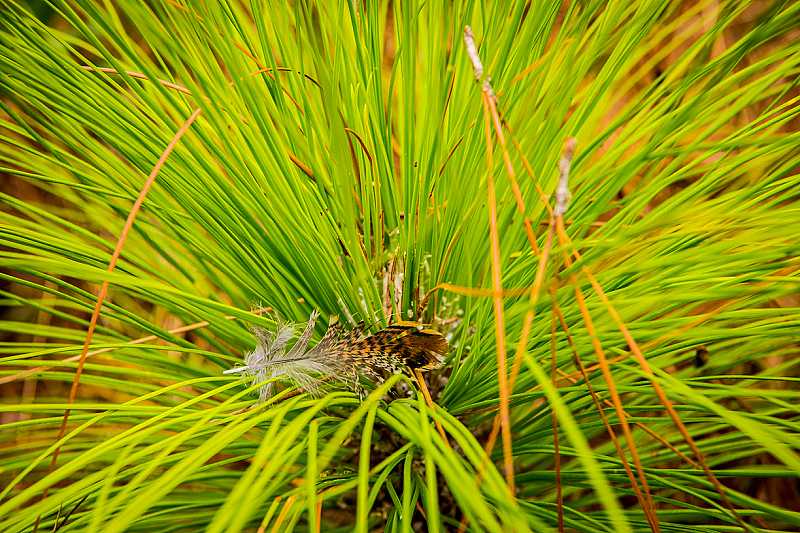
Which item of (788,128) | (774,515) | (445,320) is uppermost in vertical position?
Result: (788,128)

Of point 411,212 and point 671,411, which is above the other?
point 411,212

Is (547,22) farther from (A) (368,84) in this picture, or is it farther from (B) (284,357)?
(B) (284,357)

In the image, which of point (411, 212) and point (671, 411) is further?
point (411, 212)

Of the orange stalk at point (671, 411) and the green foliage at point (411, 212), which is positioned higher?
the green foliage at point (411, 212)

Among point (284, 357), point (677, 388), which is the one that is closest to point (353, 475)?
point (284, 357)

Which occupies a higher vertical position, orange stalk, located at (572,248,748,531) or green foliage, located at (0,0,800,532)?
green foliage, located at (0,0,800,532)

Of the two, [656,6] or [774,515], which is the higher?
[656,6]

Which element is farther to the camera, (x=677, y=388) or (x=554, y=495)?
(x=554, y=495)

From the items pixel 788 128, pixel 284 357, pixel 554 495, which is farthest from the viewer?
pixel 788 128

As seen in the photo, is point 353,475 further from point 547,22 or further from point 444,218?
point 547,22

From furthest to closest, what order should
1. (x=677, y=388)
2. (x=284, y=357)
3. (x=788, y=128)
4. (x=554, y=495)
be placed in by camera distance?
(x=788, y=128) < (x=554, y=495) < (x=284, y=357) < (x=677, y=388)
